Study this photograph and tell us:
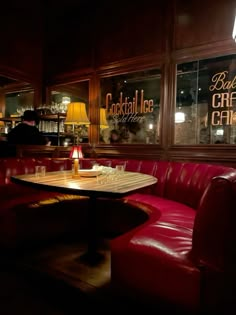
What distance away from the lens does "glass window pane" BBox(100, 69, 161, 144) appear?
344 cm

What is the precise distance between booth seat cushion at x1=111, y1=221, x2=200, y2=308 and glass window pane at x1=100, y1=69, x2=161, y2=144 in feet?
6.67

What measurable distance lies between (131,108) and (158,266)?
266 cm

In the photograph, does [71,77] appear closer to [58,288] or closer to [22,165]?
[22,165]

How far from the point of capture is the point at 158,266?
1.33 metres

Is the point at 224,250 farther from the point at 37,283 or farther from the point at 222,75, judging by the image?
the point at 222,75

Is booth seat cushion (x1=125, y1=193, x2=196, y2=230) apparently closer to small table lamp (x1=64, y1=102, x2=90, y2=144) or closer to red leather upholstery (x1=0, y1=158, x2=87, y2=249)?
red leather upholstery (x1=0, y1=158, x2=87, y2=249)

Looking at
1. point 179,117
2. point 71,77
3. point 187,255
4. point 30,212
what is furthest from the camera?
point 71,77

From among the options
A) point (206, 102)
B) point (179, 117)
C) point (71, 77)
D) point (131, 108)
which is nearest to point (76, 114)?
point (131, 108)

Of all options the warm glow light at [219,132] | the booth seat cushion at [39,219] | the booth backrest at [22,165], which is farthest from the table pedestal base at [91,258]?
the warm glow light at [219,132]

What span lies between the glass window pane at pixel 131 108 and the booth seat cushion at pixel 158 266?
2033 mm

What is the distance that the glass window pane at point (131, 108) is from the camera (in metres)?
3.44

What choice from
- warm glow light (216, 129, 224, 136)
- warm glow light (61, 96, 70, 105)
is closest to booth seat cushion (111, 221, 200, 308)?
warm glow light (216, 129, 224, 136)

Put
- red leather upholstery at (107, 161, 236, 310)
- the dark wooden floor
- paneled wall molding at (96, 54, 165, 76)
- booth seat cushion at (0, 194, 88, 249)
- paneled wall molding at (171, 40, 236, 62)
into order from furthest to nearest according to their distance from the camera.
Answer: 1. paneled wall molding at (96, 54, 165, 76)
2. paneled wall molding at (171, 40, 236, 62)
3. booth seat cushion at (0, 194, 88, 249)
4. the dark wooden floor
5. red leather upholstery at (107, 161, 236, 310)

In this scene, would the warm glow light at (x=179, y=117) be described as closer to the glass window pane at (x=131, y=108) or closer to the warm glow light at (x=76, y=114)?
the glass window pane at (x=131, y=108)
